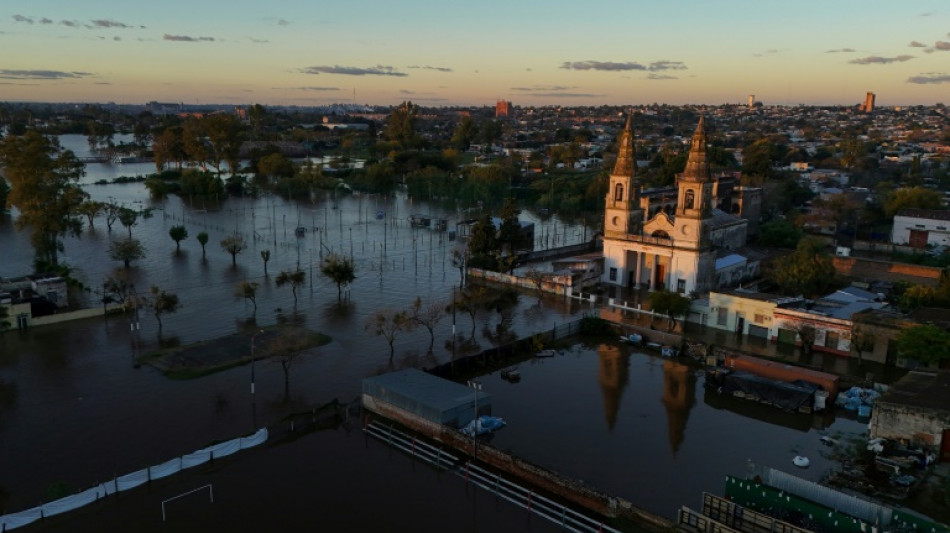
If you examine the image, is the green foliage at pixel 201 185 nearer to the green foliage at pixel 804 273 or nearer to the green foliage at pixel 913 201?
the green foliage at pixel 804 273

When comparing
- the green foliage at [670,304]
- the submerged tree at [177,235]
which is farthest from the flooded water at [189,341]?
the green foliage at [670,304]

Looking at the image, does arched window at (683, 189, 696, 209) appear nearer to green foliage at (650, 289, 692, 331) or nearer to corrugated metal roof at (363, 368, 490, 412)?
green foliage at (650, 289, 692, 331)

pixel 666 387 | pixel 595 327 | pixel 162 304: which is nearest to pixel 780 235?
pixel 595 327

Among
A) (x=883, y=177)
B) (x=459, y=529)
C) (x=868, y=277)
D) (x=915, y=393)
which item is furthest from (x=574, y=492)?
(x=883, y=177)

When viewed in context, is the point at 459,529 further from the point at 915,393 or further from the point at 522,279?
the point at 522,279

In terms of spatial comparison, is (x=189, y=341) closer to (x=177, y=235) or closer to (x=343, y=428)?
(x=343, y=428)

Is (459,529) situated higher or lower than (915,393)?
lower
